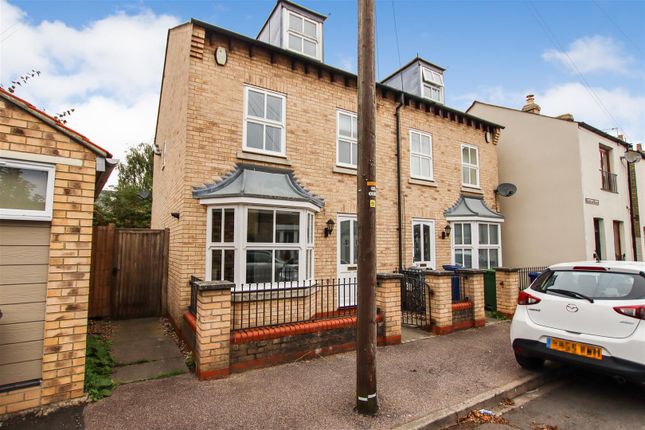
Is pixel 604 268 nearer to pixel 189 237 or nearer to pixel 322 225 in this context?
pixel 322 225

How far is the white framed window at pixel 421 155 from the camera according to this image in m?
10.2

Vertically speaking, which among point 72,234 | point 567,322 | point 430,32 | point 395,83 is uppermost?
point 395,83

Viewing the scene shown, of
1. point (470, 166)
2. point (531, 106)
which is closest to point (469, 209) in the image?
point (470, 166)

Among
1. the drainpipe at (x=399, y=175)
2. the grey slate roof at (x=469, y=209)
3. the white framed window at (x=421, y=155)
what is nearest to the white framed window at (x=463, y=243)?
the grey slate roof at (x=469, y=209)

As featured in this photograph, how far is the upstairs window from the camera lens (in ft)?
30.5

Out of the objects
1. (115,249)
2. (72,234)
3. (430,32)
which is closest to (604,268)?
(430,32)

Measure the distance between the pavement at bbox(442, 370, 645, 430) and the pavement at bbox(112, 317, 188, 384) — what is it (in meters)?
3.81

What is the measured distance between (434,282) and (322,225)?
2.84m

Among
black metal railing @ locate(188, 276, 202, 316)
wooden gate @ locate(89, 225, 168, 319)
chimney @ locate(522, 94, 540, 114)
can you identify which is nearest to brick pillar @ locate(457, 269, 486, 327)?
black metal railing @ locate(188, 276, 202, 316)

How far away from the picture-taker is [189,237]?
21.0ft

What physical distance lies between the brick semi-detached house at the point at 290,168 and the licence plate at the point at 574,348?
4193mm

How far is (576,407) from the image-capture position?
12.5 feet

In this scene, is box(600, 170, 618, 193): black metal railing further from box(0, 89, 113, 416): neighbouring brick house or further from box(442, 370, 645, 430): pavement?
box(0, 89, 113, 416): neighbouring brick house

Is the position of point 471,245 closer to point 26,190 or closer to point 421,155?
point 421,155
